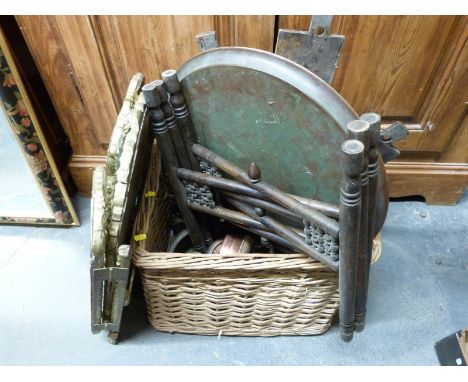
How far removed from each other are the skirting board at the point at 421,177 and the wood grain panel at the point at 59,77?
0.05 m

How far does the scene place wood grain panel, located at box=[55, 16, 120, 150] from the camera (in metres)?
1.02

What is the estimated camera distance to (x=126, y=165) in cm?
79

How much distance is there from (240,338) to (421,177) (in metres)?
0.78

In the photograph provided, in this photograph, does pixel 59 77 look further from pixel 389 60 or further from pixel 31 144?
pixel 389 60

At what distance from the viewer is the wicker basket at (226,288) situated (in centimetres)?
85

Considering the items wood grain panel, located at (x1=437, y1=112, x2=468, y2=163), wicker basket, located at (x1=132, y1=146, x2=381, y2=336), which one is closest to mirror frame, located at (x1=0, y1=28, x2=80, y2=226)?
wicker basket, located at (x1=132, y1=146, x2=381, y2=336)

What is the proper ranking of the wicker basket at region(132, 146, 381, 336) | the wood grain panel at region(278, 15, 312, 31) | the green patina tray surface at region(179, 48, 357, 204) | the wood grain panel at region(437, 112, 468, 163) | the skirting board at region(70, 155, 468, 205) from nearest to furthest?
the green patina tray surface at region(179, 48, 357, 204) < the wicker basket at region(132, 146, 381, 336) < the wood grain panel at region(278, 15, 312, 31) < the wood grain panel at region(437, 112, 468, 163) < the skirting board at region(70, 155, 468, 205)

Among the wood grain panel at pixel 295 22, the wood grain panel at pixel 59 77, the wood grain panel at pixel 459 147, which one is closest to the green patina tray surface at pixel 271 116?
the wood grain panel at pixel 295 22

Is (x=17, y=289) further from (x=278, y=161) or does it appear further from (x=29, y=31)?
(x=278, y=161)

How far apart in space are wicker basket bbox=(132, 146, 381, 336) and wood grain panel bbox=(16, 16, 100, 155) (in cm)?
33

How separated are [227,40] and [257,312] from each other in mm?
704

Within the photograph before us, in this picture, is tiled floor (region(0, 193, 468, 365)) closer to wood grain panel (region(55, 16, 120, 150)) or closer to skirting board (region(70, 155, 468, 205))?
skirting board (region(70, 155, 468, 205))

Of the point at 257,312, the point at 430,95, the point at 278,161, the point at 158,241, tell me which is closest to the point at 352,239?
the point at 278,161

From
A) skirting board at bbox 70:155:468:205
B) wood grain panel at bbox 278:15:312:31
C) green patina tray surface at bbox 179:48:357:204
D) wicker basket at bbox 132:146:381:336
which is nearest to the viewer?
green patina tray surface at bbox 179:48:357:204
